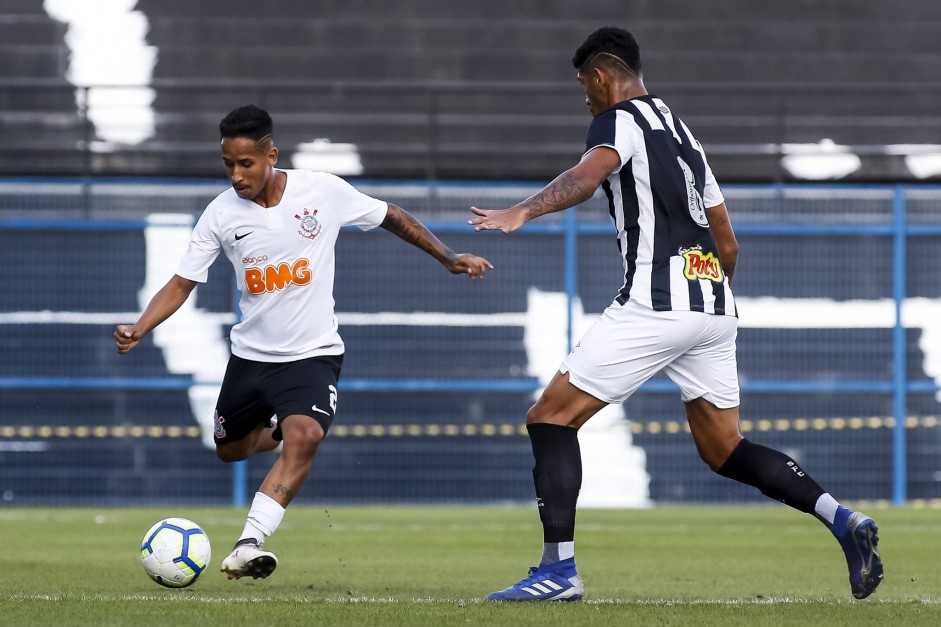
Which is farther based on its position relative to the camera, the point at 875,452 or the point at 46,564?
the point at 875,452

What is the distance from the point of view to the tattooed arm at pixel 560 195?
4977mm

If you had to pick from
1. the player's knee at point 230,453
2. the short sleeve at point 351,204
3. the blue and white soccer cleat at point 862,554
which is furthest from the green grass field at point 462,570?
the short sleeve at point 351,204

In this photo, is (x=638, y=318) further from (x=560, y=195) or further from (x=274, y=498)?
(x=274, y=498)

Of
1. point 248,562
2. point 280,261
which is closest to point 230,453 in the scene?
point 280,261

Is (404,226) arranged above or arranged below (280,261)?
above

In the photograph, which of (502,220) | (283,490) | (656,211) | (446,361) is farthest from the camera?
(446,361)

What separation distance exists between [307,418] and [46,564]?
211cm

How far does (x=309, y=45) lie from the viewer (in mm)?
16453

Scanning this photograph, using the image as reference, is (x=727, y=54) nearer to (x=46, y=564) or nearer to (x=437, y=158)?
(x=437, y=158)

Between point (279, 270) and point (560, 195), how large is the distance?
1618 millimetres

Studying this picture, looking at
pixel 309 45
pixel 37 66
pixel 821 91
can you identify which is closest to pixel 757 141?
pixel 821 91

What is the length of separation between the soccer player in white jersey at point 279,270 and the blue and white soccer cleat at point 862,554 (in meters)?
1.78

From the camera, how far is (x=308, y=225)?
6.30 meters

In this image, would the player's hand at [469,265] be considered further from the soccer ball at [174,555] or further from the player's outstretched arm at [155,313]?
the soccer ball at [174,555]
